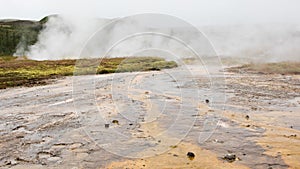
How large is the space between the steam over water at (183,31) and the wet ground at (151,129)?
29674mm

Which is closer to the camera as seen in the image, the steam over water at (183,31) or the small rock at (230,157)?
the small rock at (230,157)

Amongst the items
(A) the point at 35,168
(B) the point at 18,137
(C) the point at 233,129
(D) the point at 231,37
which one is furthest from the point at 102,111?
(D) the point at 231,37

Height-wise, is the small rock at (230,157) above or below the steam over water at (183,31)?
below

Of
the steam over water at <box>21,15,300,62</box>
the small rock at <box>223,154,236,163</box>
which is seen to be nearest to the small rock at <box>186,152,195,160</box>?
the small rock at <box>223,154,236,163</box>

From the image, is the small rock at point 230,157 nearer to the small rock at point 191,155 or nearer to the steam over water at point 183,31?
the small rock at point 191,155

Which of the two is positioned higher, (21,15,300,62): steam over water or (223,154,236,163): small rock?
(21,15,300,62): steam over water

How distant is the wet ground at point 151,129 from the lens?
8055 millimetres

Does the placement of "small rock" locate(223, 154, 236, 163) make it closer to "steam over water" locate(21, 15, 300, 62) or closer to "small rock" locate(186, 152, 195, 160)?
"small rock" locate(186, 152, 195, 160)

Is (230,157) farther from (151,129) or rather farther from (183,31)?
(183,31)

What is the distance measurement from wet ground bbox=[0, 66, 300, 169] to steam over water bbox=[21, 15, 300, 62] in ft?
97.4

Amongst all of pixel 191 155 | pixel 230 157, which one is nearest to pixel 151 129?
pixel 191 155

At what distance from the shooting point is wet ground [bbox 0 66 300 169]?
805 cm

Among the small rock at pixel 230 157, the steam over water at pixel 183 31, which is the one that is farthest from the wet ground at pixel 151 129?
the steam over water at pixel 183 31

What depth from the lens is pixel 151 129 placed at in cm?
1077
